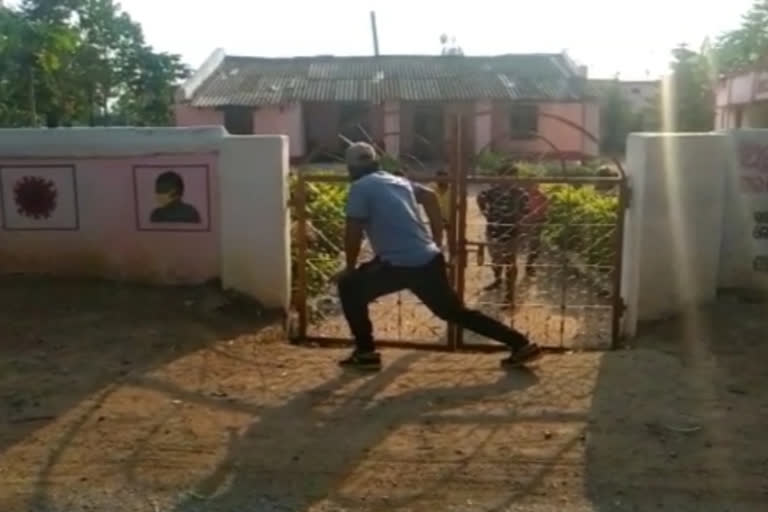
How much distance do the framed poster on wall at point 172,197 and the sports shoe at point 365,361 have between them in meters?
1.85

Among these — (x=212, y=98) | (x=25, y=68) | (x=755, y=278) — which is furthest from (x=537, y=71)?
(x=755, y=278)

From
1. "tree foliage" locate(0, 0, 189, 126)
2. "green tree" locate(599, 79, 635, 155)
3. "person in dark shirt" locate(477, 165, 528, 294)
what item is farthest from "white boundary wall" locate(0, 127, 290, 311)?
"green tree" locate(599, 79, 635, 155)

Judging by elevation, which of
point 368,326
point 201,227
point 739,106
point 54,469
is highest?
point 739,106

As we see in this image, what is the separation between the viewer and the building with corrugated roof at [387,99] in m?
26.2

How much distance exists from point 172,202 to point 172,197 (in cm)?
4

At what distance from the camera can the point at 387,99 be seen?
1029 inches

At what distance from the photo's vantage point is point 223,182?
244 inches

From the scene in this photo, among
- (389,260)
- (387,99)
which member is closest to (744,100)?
(387,99)

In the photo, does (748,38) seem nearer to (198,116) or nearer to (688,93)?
(688,93)

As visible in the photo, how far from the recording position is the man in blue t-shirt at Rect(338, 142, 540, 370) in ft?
16.3

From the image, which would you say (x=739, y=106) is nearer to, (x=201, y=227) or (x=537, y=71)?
(x=537, y=71)

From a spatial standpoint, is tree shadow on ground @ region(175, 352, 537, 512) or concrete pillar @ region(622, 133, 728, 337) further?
concrete pillar @ region(622, 133, 728, 337)

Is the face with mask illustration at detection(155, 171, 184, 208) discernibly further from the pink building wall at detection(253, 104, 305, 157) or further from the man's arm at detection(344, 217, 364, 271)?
the pink building wall at detection(253, 104, 305, 157)

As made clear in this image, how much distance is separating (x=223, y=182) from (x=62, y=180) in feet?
4.78
